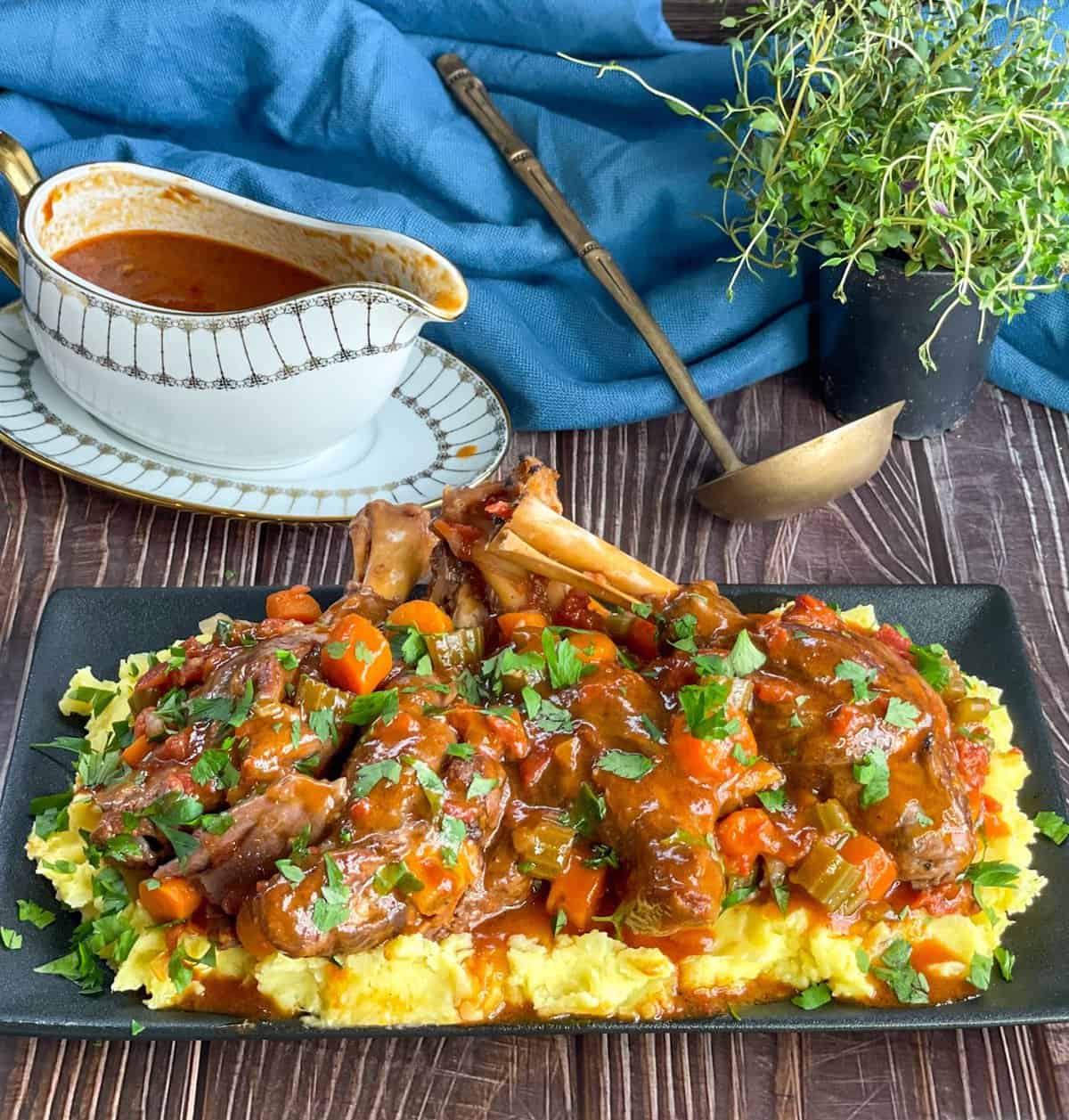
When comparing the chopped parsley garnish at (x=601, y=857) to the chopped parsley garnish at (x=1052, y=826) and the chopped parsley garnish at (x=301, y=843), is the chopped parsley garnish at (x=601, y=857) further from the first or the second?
the chopped parsley garnish at (x=1052, y=826)

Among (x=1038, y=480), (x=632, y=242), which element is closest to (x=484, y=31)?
(x=632, y=242)

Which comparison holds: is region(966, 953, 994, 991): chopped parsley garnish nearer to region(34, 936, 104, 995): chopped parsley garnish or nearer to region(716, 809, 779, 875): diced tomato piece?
region(716, 809, 779, 875): diced tomato piece

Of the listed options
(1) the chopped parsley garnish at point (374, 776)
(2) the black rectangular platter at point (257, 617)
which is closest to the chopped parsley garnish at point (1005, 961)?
(2) the black rectangular platter at point (257, 617)

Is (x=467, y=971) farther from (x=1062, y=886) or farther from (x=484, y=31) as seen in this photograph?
(x=484, y=31)

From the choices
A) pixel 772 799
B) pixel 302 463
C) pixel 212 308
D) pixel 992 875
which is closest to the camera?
pixel 772 799

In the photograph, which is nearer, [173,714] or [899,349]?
[173,714]

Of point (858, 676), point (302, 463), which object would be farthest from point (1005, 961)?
point (302, 463)

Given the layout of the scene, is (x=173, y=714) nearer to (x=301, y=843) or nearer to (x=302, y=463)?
(x=301, y=843)
